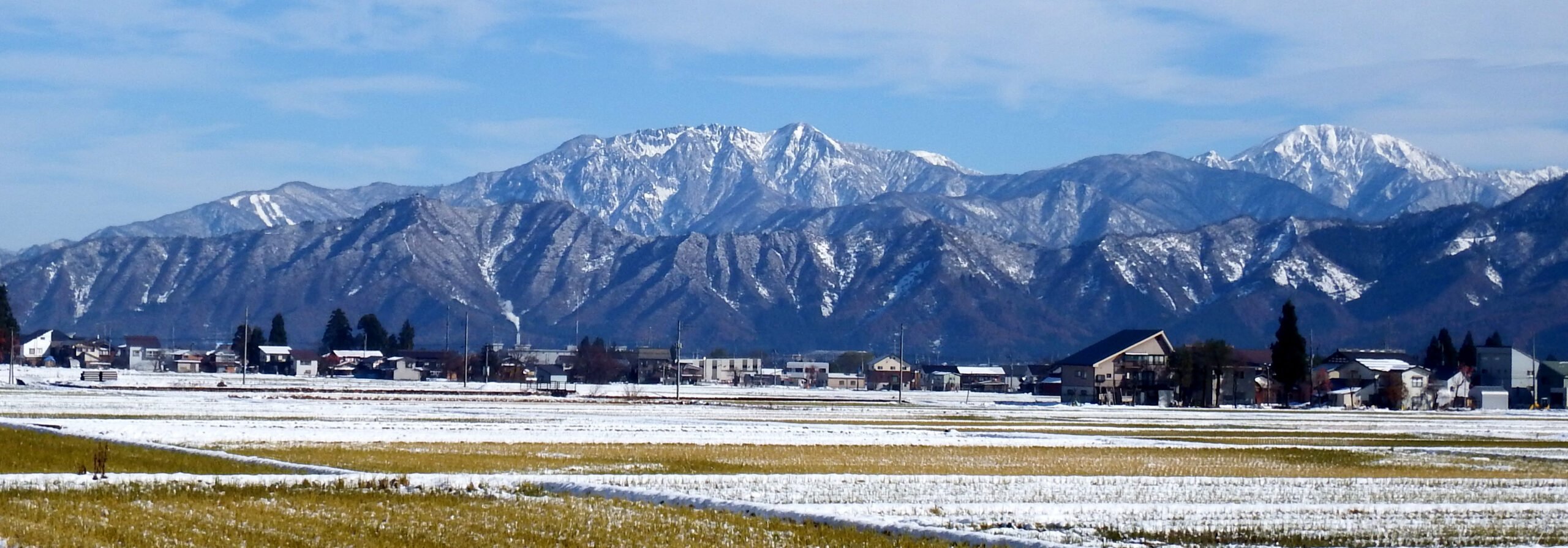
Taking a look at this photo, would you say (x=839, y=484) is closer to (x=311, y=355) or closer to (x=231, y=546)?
(x=231, y=546)

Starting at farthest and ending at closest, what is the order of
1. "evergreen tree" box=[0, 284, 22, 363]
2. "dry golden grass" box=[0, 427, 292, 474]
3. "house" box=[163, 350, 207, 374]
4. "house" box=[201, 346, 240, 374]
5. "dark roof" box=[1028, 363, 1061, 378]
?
"house" box=[163, 350, 207, 374], "house" box=[201, 346, 240, 374], "evergreen tree" box=[0, 284, 22, 363], "dark roof" box=[1028, 363, 1061, 378], "dry golden grass" box=[0, 427, 292, 474]

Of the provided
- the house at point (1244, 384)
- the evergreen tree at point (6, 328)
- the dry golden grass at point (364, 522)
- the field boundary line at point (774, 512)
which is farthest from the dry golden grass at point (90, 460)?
the evergreen tree at point (6, 328)

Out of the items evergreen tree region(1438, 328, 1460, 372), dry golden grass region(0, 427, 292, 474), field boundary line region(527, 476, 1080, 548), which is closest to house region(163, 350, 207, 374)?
evergreen tree region(1438, 328, 1460, 372)

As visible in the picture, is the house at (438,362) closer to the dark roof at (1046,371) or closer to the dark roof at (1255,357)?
the dark roof at (1046,371)

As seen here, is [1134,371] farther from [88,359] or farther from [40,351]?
[40,351]

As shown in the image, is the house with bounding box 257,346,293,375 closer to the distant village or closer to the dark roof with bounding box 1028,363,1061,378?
the distant village

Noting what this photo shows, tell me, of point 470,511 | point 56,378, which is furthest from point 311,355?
point 470,511

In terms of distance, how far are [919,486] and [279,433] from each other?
22.2m

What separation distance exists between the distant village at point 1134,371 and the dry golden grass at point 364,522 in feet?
307

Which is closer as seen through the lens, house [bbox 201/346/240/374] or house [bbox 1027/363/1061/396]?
house [bbox 1027/363/1061/396]

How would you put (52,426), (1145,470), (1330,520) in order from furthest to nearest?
(52,426), (1145,470), (1330,520)

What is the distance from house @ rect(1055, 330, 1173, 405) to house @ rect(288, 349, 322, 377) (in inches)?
3277

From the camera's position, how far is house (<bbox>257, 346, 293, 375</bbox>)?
178 m

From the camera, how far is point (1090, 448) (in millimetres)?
47594
